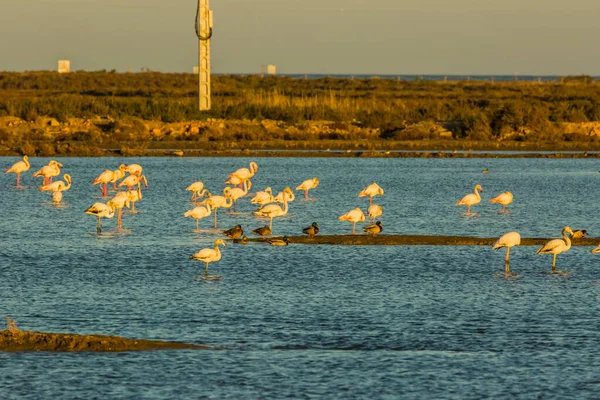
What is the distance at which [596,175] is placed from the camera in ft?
150

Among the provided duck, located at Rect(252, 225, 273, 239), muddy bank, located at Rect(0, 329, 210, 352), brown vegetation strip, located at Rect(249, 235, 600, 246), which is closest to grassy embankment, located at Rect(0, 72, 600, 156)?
Result: duck, located at Rect(252, 225, 273, 239)

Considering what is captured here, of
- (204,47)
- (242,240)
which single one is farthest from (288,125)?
(242,240)

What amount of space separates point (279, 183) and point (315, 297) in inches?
940

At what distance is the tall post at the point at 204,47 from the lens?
2714 inches

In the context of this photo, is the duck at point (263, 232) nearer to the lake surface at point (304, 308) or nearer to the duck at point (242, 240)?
the duck at point (242, 240)

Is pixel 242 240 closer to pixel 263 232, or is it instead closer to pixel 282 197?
pixel 263 232

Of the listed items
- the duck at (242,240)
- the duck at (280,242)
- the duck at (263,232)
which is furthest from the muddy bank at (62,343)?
the duck at (263,232)

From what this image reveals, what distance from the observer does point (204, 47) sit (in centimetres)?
7019

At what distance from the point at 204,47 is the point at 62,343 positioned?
186 ft

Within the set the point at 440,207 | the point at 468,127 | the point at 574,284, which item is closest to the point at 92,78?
the point at 468,127

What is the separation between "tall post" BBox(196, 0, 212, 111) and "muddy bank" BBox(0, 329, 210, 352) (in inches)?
2170

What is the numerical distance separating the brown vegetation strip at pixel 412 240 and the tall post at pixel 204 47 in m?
45.3

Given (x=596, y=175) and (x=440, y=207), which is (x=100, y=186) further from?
(x=596, y=175)

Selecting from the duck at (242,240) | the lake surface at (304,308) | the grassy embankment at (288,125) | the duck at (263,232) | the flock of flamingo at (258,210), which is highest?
the grassy embankment at (288,125)
